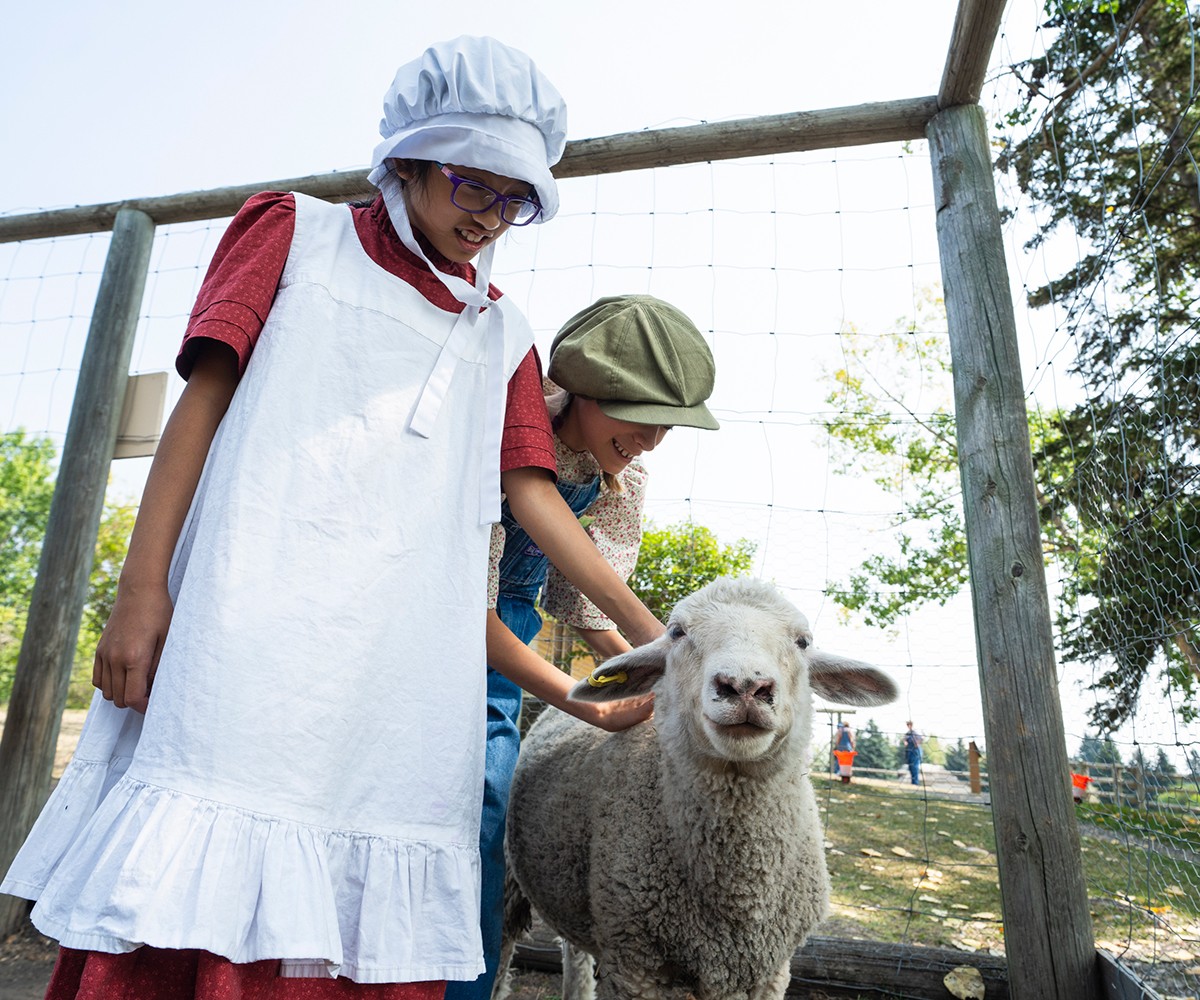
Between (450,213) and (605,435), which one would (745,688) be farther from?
(450,213)

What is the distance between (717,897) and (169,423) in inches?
63.1

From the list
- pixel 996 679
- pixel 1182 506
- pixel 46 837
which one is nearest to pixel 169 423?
pixel 46 837

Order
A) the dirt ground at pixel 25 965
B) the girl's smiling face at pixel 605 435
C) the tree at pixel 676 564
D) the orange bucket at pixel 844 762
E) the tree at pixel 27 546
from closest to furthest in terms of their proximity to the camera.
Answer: the girl's smiling face at pixel 605 435 → the dirt ground at pixel 25 965 → the tree at pixel 676 564 → the orange bucket at pixel 844 762 → the tree at pixel 27 546

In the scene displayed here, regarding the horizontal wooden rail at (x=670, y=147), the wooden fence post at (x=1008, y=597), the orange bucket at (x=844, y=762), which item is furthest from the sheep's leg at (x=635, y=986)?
the orange bucket at (x=844, y=762)

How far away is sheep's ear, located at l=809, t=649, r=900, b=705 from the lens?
206 cm

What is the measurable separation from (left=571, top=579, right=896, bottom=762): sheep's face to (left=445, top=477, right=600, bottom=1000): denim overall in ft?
1.15

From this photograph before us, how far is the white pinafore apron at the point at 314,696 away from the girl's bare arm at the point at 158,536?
0.05m

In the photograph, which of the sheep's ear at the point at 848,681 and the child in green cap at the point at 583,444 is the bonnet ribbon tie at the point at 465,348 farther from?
the sheep's ear at the point at 848,681

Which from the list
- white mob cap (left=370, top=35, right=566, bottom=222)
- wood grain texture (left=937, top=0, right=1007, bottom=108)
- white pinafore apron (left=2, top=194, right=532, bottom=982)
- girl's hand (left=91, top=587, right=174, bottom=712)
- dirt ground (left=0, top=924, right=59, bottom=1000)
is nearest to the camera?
white pinafore apron (left=2, top=194, right=532, bottom=982)

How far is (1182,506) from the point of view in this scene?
3695mm

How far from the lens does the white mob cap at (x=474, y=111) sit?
1.53 meters

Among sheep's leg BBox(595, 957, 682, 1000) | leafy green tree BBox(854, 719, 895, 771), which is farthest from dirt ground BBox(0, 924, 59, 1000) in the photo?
leafy green tree BBox(854, 719, 895, 771)

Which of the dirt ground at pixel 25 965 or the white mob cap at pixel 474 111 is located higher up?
the white mob cap at pixel 474 111

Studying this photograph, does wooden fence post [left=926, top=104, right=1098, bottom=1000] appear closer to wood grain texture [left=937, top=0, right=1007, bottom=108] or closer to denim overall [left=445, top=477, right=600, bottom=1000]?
wood grain texture [left=937, top=0, right=1007, bottom=108]
